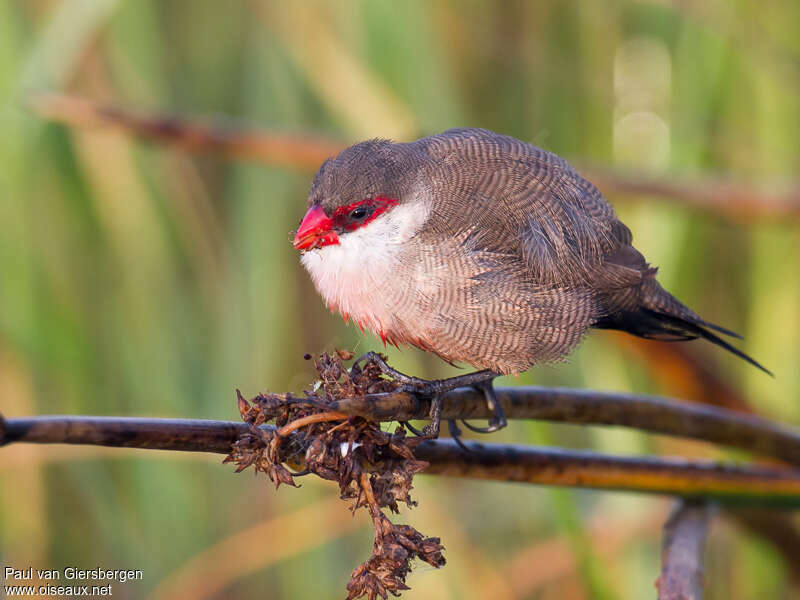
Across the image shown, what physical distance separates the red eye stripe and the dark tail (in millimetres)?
Answer: 472

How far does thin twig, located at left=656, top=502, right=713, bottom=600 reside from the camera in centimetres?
133

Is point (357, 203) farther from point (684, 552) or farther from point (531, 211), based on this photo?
point (684, 552)

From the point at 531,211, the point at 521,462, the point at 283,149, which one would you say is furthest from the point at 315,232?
the point at 283,149

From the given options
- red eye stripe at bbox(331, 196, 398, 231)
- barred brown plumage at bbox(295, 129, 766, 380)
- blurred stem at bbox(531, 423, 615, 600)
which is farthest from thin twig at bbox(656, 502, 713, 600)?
red eye stripe at bbox(331, 196, 398, 231)

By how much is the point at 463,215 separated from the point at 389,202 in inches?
5.0

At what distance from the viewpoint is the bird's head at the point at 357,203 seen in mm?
1536

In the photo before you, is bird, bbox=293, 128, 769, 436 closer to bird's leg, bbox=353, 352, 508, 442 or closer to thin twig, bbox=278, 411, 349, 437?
bird's leg, bbox=353, 352, 508, 442

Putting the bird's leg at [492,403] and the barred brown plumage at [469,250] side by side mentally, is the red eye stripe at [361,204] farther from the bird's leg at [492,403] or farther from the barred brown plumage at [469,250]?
the bird's leg at [492,403]

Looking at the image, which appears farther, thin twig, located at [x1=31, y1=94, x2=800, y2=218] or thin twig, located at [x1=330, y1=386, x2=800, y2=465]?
thin twig, located at [x1=31, y1=94, x2=800, y2=218]

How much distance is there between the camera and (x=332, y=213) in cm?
154

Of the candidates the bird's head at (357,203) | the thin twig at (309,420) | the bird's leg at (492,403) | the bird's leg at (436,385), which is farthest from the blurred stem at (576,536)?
the thin twig at (309,420)

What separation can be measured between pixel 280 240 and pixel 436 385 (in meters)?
1.24

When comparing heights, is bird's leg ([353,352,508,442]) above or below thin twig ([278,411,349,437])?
below

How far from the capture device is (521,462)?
1348 mm
